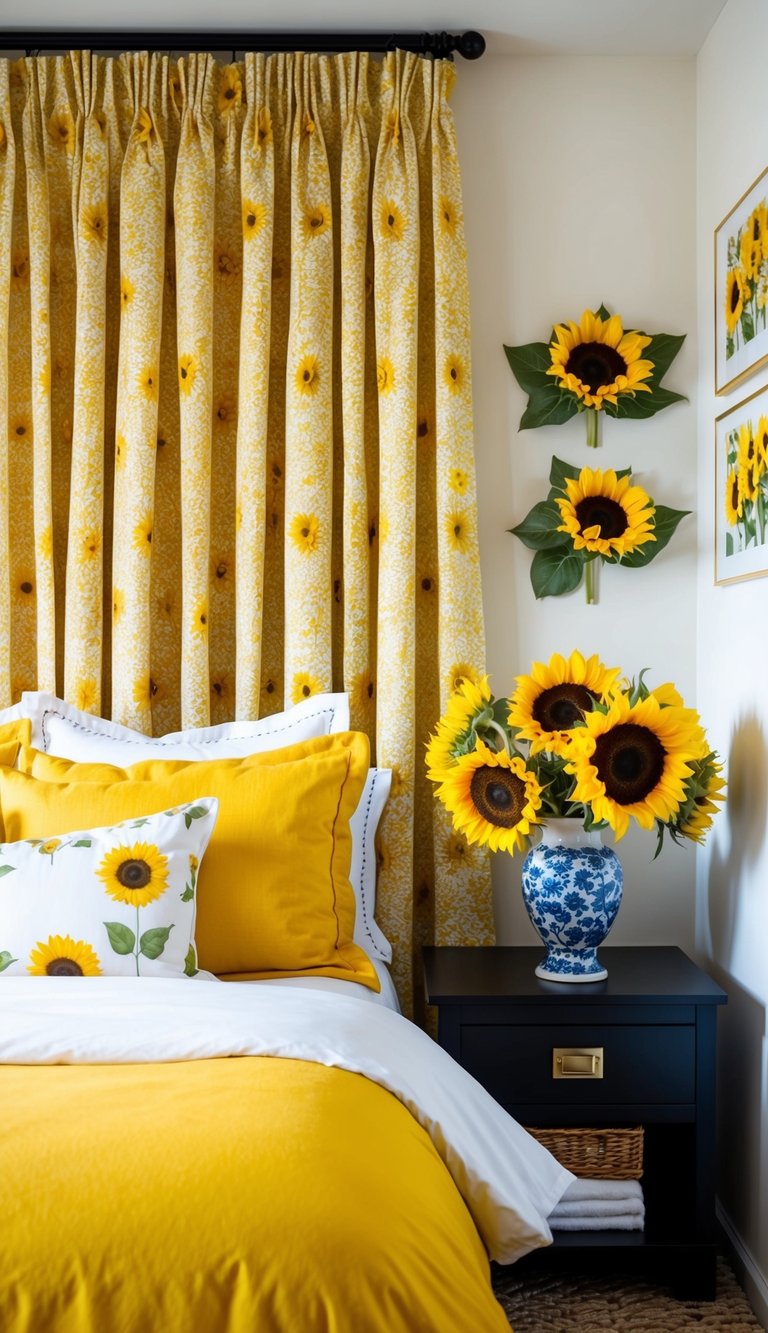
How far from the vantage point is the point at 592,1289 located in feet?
7.05

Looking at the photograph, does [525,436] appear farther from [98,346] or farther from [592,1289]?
[592,1289]

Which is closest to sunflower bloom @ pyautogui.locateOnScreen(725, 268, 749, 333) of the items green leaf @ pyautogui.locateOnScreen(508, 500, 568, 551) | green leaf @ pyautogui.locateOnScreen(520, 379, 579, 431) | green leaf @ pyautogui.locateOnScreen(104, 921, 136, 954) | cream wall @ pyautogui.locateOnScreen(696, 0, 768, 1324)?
cream wall @ pyautogui.locateOnScreen(696, 0, 768, 1324)

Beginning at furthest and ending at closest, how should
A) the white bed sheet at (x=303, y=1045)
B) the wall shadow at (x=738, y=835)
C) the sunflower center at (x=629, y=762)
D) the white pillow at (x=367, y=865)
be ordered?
the white pillow at (x=367, y=865)
the wall shadow at (x=738, y=835)
the sunflower center at (x=629, y=762)
the white bed sheet at (x=303, y=1045)

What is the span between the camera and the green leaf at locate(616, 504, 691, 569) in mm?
2607

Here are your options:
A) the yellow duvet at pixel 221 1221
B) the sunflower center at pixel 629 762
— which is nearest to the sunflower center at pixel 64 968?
the yellow duvet at pixel 221 1221

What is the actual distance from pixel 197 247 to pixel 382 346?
1.54 ft

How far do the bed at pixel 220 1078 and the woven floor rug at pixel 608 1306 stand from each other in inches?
16.1

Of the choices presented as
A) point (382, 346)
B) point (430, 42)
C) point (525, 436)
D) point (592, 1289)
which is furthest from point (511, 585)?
point (592, 1289)

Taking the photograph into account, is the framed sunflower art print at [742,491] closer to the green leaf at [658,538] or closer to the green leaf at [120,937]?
the green leaf at [658,538]

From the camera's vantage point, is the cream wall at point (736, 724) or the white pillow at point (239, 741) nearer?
the cream wall at point (736, 724)

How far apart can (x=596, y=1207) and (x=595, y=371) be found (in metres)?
1.77

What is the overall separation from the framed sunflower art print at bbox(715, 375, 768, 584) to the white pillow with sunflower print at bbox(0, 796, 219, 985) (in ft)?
4.01

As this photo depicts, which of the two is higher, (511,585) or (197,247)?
(197,247)

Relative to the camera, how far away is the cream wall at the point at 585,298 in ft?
8.76
